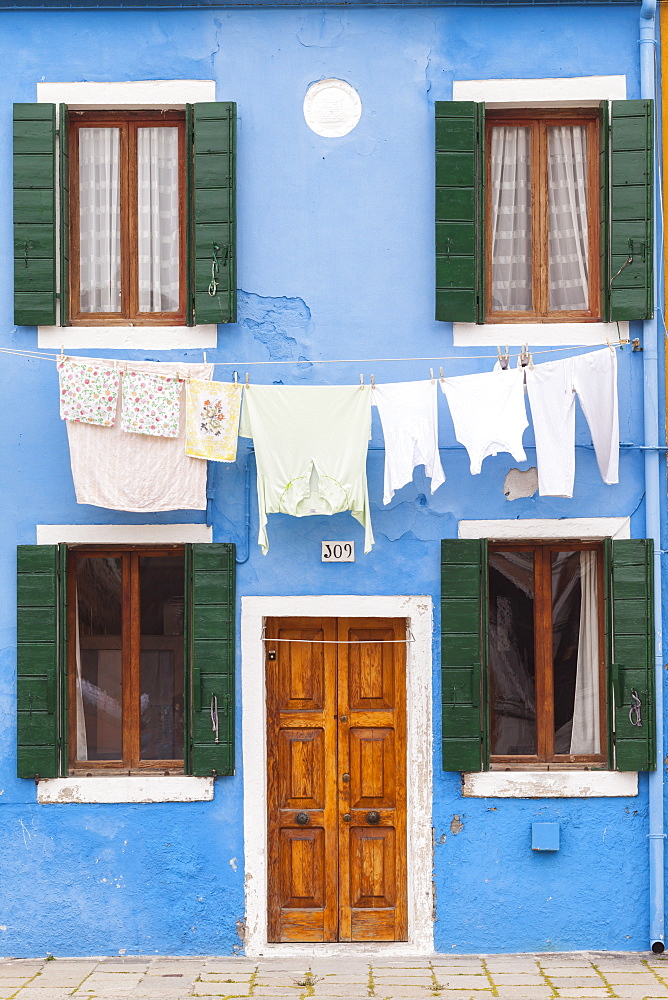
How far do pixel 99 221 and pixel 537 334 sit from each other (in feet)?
10.2

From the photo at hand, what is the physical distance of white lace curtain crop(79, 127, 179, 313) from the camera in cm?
728

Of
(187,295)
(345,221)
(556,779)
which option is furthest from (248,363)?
(556,779)

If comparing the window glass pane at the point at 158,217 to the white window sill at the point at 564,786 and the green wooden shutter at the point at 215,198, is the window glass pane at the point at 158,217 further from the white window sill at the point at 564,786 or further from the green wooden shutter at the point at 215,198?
the white window sill at the point at 564,786

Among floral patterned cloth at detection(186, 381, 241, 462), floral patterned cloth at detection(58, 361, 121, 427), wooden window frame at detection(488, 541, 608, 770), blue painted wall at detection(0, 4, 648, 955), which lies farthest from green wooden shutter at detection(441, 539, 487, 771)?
floral patterned cloth at detection(58, 361, 121, 427)

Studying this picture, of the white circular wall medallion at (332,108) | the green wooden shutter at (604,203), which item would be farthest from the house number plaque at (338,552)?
the white circular wall medallion at (332,108)

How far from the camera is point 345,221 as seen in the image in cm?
713

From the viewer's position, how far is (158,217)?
7.29 meters

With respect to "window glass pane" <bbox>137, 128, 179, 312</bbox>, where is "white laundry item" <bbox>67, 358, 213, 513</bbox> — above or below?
below

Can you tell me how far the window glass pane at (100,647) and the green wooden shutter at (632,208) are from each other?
3894mm

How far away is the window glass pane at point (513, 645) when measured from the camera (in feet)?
23.7

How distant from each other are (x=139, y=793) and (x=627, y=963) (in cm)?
335

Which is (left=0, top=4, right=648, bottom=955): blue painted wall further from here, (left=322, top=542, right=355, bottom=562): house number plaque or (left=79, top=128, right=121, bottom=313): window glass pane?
(left=79, top=128, right=121, bottom=313): window glass pane

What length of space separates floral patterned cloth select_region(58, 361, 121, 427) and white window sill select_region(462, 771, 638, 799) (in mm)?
3439

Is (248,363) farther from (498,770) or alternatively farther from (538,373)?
(498,770)
